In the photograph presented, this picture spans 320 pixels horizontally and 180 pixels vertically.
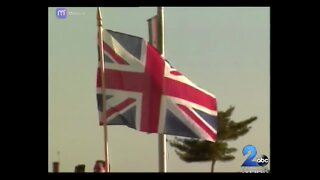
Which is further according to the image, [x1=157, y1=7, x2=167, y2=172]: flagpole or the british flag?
[x1=157, y1=7, x2=167, y2=172]: flagpole

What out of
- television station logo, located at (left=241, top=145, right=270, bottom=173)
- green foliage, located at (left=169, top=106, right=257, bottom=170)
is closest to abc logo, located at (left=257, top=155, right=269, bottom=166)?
television station logo, located at (left=241, top=145, right=270, bottom=173)

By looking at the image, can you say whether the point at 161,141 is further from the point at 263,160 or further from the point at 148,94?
the point at 263,160

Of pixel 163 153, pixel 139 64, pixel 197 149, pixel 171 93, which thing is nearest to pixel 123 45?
pixel 139 64

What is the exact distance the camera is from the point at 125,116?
8164mm

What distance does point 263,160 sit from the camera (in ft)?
26.6

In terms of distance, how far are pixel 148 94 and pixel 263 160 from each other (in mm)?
1492

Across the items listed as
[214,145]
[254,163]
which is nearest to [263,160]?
[254,163]

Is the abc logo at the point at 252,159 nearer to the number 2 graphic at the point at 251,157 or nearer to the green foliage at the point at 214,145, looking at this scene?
the number 2 graphic at the point at 251,157

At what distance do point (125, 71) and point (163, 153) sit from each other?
106 centimetres

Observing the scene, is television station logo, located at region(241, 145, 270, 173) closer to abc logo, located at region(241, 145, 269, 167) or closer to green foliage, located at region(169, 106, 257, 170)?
abc logo, located at region(241, 145, 269, 167)

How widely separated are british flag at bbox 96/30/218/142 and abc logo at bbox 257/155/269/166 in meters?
0.66

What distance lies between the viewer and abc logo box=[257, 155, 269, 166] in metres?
8.06

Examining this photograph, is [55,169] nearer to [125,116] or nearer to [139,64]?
[125,116]

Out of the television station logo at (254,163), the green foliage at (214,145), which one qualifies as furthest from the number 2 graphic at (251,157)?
the green foliage at (214,145)
